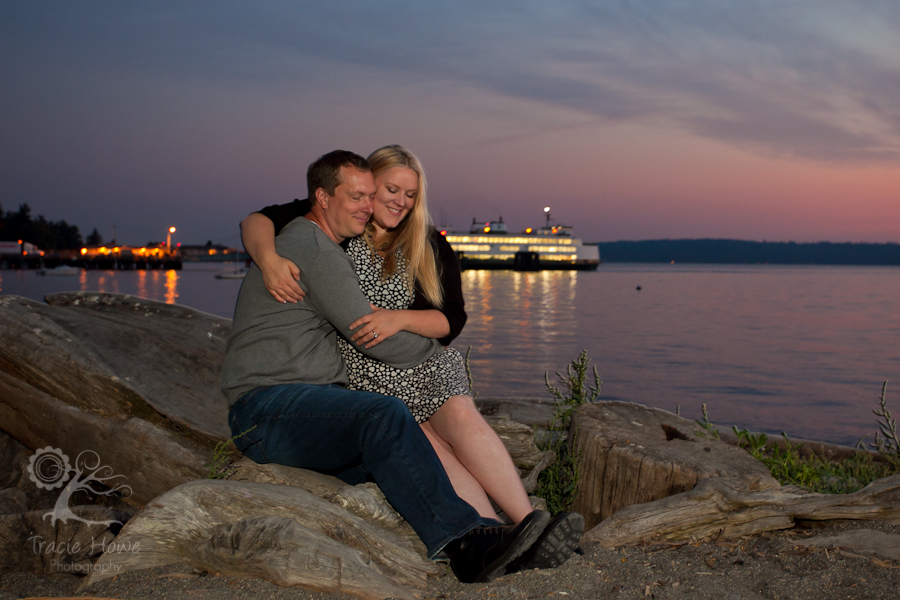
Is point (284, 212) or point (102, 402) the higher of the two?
point (284, 212)

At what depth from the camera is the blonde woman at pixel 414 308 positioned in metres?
2.56

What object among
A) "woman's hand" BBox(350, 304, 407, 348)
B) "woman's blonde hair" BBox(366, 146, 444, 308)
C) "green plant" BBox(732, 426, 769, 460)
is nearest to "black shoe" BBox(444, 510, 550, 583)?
"woman's hand" BBox(350, 304, 407, 348)

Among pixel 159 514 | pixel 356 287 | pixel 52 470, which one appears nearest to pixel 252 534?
pixel 159 514

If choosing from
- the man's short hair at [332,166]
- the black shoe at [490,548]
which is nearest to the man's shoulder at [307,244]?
the man's short hair at [332,166]

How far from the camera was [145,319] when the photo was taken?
168 inches

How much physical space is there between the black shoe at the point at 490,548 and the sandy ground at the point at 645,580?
0.04 meters

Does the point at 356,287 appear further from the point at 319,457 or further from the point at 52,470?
the point at 52,470

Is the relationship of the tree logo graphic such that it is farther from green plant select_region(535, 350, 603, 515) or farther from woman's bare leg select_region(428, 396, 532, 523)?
green plant select_region(535, 350, 603, 515)

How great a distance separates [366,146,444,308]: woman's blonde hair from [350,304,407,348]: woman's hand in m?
0.28

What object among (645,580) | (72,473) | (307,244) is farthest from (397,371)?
(72,473)

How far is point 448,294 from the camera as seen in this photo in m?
2.94

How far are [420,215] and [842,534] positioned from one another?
6.93ft

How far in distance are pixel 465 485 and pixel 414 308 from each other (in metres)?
0.78

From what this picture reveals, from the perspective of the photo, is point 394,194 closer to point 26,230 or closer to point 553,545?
point 553,545
